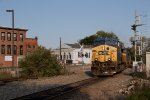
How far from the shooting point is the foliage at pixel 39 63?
37125 millimetres

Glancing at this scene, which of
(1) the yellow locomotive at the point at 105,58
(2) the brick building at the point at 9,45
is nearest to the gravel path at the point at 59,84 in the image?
(1) the yellow locomotive at the point at 105,58

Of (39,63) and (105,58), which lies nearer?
(105,58)

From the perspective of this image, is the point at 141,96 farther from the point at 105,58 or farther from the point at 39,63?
the point at 39,63

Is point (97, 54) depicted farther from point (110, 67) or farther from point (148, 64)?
point (148, 64)

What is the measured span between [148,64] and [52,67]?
487 inches

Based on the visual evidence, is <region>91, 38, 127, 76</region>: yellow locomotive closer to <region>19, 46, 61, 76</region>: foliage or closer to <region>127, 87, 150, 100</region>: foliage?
<region>19, 46, 61, 76</region>: foliage

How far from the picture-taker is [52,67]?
1506 inches

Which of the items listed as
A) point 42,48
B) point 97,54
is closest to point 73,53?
point 42,48

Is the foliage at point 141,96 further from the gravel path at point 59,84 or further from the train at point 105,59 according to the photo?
the train at point 105,59

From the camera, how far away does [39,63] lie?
37.3 m

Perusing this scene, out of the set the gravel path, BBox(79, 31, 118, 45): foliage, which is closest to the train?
the gravel path

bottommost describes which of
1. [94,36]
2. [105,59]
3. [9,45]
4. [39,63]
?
[39,63]

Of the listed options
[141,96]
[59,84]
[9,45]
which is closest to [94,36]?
[9,45]

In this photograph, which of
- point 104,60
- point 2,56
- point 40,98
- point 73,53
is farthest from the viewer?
point 73,53
